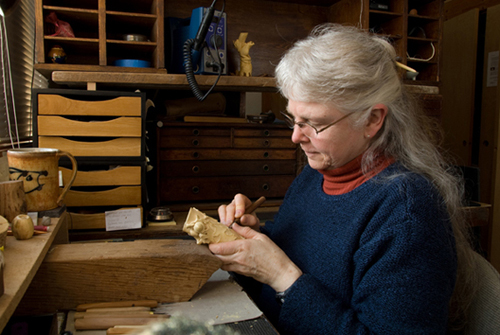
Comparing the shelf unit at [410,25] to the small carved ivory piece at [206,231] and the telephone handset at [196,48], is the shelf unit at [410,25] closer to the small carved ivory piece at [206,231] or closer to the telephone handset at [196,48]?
the telephone handset at [196,48]

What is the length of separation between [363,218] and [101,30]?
55.6 inches

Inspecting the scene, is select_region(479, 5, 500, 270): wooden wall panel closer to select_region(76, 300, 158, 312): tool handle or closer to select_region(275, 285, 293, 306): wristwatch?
select_region(275, 285, 293, 306): wristwatch

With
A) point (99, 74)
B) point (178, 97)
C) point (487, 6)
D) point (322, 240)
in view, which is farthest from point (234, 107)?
point (487, 6)

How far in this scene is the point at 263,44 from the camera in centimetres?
235

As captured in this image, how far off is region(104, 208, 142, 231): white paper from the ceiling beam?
3338 millimetres

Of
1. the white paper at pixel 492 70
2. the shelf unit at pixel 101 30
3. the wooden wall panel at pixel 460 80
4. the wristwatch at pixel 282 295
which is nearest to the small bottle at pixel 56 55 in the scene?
the shelf unit at pixel 101 30

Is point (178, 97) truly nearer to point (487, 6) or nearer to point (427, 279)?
point (427, 279)

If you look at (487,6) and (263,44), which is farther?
(487,6)

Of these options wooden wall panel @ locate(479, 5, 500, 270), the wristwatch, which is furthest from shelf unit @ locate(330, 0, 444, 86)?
the wristwatch

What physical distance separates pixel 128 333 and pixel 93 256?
8.9 inches

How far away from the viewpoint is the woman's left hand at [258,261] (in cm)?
97

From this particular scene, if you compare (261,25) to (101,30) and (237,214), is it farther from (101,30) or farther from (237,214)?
(237,214)

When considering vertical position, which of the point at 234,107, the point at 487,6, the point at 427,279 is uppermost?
Answer: the point at 487,6

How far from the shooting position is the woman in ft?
2.69
